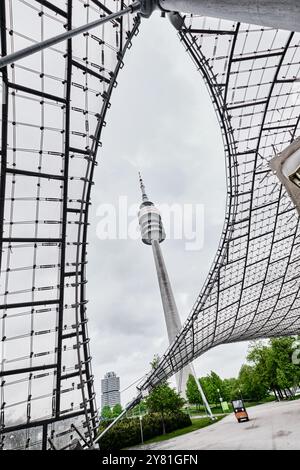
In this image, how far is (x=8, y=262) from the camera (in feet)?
43.7

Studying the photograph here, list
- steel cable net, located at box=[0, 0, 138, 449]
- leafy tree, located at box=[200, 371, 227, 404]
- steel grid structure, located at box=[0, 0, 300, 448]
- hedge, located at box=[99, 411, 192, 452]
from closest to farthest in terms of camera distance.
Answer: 1. steel cable net, located at box=[0, 0, 138, 449]
2. steel grid structure, located at box=[0, 0, 300, 448]
3. hedge, located at box=[99, 411, 192, 452]
4. leafy tree, located at box=[200, 371, 227, 404]

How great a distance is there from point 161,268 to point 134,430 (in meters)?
60.3

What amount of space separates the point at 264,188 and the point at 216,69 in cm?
1065

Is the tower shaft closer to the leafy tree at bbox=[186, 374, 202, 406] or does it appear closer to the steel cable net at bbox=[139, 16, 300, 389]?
the leafy tree at bbox=[186, 374, 202, 406]

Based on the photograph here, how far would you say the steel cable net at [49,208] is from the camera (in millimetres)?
11383

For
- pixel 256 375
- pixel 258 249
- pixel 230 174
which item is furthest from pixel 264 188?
pixel 256 375

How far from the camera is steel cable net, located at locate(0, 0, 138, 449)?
11.4m

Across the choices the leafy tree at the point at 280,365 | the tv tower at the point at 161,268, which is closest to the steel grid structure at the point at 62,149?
the leafy tree at the point at 280,365

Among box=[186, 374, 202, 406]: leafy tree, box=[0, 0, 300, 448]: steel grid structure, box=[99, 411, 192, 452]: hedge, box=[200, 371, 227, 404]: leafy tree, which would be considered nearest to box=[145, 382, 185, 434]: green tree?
box=[99, 411, 192, 452]: hedge

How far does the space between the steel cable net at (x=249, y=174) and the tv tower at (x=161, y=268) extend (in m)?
39.9

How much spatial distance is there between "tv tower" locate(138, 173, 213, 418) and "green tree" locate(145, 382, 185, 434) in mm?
31050

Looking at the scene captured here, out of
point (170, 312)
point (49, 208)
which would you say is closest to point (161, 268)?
point (170, 312)

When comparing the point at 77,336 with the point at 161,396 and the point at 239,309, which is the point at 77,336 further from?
the point at 161,396

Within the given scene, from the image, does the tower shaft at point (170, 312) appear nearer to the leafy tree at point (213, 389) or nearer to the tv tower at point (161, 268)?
the tv tower at point (161, 268)
